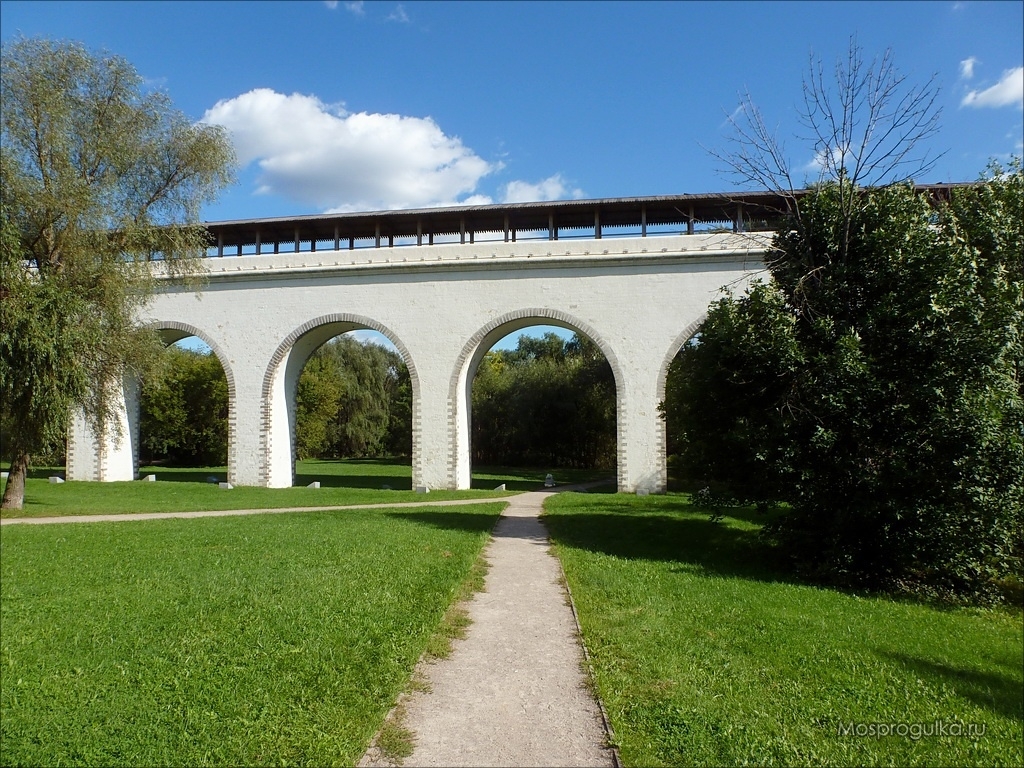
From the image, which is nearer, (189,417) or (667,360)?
(667,360)

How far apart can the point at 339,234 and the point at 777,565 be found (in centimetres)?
1667

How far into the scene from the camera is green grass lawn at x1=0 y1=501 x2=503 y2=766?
10.9ft

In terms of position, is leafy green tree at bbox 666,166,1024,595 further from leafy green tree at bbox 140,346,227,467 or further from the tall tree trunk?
leafy green tree at bbox 140,346,227,467

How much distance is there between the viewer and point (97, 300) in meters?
11.1

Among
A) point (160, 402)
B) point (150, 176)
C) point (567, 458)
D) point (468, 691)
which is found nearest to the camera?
point (468, 691)

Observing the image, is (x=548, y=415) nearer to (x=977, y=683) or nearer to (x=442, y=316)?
(x=442, y=316)

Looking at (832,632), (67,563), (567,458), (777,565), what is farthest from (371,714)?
(567,458)

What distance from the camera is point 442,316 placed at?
61.3ft

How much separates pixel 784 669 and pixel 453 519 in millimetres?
8025

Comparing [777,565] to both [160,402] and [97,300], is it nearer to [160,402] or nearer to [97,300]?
[97,300]

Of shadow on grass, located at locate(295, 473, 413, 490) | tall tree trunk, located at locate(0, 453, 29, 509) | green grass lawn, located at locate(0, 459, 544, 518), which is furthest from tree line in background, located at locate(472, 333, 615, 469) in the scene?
tall tree trunk, located at locate(0, 453, 29, 509)

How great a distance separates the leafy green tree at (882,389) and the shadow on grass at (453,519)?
397 centimetres

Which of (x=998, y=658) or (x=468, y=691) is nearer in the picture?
(x=468, y=691)

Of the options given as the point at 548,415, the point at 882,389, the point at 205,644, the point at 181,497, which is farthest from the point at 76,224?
the point at 548,415
